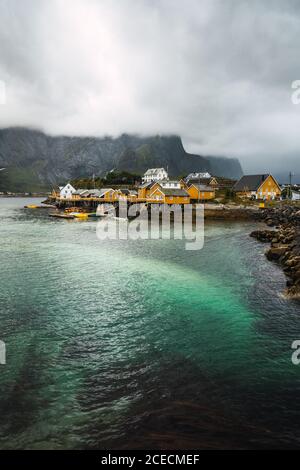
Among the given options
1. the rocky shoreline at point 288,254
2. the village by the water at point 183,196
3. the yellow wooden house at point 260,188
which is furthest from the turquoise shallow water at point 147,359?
the yellow wooden house at point 260,188

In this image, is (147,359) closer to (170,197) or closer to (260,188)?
(170,197)

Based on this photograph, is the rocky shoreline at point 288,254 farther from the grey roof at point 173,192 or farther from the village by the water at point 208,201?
the grey roof at point 173,192

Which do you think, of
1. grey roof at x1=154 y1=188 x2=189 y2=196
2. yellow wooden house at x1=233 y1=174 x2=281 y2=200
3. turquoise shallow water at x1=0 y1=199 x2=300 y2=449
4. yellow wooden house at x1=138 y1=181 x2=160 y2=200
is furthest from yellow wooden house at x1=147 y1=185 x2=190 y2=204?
turquoise shallow water at x1=0 y1=199 x2=300 y2=449

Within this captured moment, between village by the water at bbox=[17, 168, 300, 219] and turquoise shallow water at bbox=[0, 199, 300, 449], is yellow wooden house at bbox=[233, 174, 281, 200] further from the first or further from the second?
turquoise shallow water at bbox=[0, 199, 300, 449]

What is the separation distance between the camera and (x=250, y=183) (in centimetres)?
10681

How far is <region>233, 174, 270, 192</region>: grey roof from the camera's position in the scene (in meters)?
103

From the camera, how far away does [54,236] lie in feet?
158

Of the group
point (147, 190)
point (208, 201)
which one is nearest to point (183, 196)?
point (208, 201)

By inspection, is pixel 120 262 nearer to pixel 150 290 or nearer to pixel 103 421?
pixel 150 290

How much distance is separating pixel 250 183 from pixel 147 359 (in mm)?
102711

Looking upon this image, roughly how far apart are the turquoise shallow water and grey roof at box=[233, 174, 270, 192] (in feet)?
270

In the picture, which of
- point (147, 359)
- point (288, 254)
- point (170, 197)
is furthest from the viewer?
point (170, 197)

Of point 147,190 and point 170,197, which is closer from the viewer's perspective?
point 170,197
